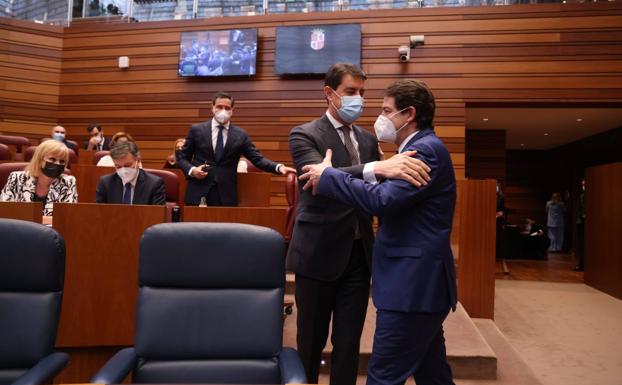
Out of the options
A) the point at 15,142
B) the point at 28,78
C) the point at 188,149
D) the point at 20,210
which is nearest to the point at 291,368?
the point at 20,210

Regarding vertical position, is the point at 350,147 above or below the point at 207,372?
above

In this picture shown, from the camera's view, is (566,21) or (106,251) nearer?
(106,251)

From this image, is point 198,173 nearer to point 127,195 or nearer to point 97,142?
point 127,195

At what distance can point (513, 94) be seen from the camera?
5.44 metres

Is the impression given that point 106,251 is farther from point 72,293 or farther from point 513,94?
point 513,94

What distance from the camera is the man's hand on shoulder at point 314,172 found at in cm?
138

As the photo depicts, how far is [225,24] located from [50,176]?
4.15 metres

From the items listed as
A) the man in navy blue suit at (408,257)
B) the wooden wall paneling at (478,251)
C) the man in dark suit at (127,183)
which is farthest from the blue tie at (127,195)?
the wooden wall paneling at (478,251)

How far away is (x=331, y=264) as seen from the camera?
148cm

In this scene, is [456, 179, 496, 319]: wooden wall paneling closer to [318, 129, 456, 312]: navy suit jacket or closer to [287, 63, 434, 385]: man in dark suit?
[287, 63, 434, 385]: man in dark suit

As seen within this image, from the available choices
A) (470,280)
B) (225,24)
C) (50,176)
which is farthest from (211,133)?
(225,24)

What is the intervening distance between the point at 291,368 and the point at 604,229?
4.83 metres

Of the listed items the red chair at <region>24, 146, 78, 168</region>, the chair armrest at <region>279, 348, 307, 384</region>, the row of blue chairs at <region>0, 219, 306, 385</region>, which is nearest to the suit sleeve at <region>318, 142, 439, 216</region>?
the row of blue chairs at <region>0, 219, 306, 385</region>

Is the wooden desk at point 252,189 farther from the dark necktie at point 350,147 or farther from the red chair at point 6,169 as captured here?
the dark necktie at point 350,147
